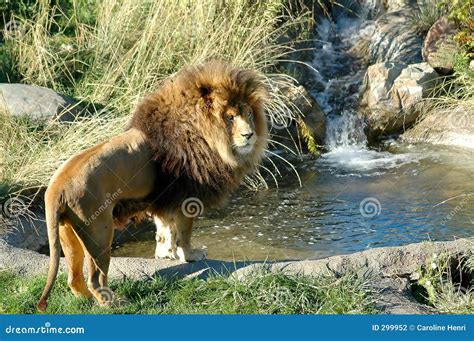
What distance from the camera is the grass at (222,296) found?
5.50 metres

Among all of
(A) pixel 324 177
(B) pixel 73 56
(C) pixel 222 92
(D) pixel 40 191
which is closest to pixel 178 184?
(C) pixel 222 92

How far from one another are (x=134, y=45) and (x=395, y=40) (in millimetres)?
5297

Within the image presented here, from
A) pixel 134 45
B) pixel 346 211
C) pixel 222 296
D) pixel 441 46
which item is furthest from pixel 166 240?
pixel 441 46

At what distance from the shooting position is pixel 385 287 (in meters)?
5.86

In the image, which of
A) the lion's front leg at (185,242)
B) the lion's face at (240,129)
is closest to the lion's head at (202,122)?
the lion's face at (240,129)

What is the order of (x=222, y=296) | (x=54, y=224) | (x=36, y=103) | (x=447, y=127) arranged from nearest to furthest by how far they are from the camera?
(x=54, y=224) → (x=222, y=296) → (x=36, y=103) → (x=447, y=127)

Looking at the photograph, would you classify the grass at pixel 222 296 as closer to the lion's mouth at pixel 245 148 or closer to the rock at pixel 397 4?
the lion's mouth at pixel 245 148

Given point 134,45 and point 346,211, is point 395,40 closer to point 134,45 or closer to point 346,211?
point 134,45

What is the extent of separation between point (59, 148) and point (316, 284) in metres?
4.40

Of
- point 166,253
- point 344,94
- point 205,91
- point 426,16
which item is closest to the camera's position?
point 205,91

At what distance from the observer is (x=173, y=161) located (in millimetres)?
6281

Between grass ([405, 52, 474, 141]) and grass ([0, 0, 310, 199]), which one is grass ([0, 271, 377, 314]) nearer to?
grass ([0, 0, 310, 199])

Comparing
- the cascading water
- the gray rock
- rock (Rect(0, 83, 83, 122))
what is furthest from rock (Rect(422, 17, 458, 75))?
rock (Rect(0, 83, 83, 122))

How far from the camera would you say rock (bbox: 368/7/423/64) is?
548 inches
